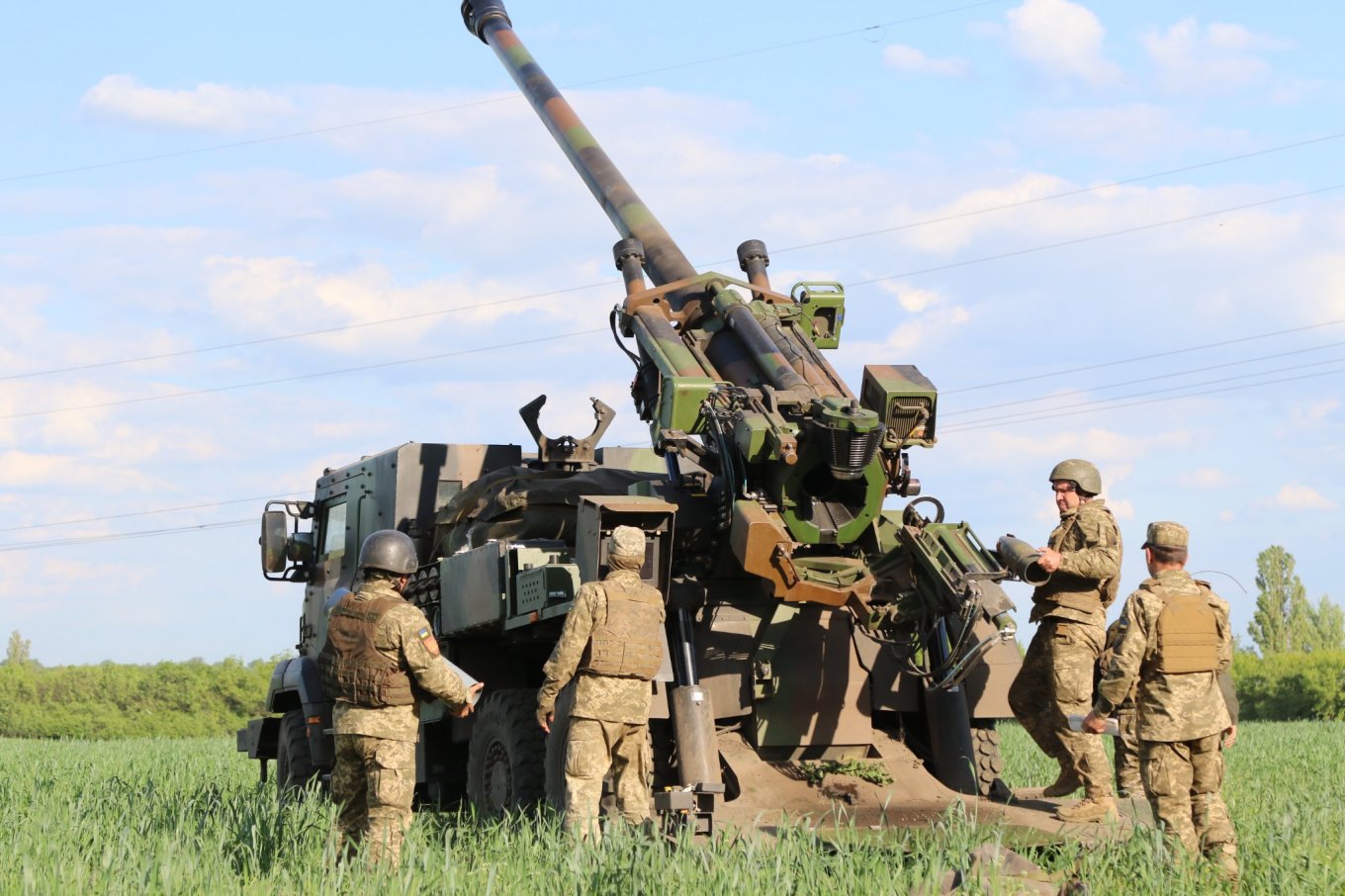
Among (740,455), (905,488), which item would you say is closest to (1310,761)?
(905,488)

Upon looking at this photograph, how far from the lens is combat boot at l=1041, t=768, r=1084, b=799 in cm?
862

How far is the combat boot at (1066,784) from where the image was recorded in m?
8.62

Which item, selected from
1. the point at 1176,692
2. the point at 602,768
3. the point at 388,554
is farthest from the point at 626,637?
the point at 1176,692

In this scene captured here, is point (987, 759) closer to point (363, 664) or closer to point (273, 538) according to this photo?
point (363, 664)

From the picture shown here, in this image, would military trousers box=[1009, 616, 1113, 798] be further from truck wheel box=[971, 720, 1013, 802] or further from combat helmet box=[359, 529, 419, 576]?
combat helmet box=[359, 529, 419, 576]

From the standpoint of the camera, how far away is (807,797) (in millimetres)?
8727

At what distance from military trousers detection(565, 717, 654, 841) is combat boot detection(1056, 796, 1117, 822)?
2079 millimetres

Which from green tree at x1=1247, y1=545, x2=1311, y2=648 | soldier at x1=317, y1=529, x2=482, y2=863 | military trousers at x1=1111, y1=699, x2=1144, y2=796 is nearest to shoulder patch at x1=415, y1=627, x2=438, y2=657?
soldier at x1=317, y1=529, x2=482, y2=863

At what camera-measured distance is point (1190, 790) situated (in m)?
7.36

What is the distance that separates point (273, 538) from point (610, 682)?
5.16 meters

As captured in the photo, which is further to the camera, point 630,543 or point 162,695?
point 162,695

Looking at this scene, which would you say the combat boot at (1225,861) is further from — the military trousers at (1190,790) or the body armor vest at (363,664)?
the body armor vest at (363,664)

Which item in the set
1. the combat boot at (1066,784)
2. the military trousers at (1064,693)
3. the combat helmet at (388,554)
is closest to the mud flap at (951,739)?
the military trousers at (1064,693)

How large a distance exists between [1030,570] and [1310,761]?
24.8 ft
